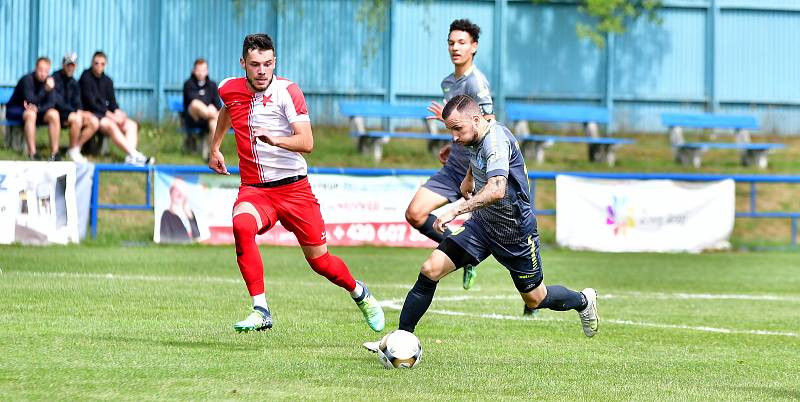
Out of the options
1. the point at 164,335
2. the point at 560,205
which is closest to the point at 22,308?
the point at 164,335

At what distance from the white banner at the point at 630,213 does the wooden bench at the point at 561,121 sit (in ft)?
14.7

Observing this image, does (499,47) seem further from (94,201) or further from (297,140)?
(297,140)

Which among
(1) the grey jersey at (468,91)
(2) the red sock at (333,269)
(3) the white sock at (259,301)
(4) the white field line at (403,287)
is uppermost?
(1) the grey jersey at (468,91)

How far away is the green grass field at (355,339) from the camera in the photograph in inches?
285

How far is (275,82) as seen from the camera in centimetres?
957

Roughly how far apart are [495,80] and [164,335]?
824 inches

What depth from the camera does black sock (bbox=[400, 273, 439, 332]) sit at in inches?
338

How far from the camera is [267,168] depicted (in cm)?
962

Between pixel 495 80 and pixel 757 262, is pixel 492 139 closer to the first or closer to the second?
pixel 757 262

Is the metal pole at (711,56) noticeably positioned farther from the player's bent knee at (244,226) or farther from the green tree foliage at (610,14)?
the player's bent knee at (244,226)

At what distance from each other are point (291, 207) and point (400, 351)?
1912mm

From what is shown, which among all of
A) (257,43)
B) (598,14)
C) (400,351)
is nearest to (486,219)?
(400,351)

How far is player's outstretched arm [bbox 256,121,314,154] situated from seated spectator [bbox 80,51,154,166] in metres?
12.7

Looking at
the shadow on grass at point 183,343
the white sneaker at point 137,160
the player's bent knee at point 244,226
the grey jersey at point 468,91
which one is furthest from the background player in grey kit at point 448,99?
the white sneaker at point 137,160
